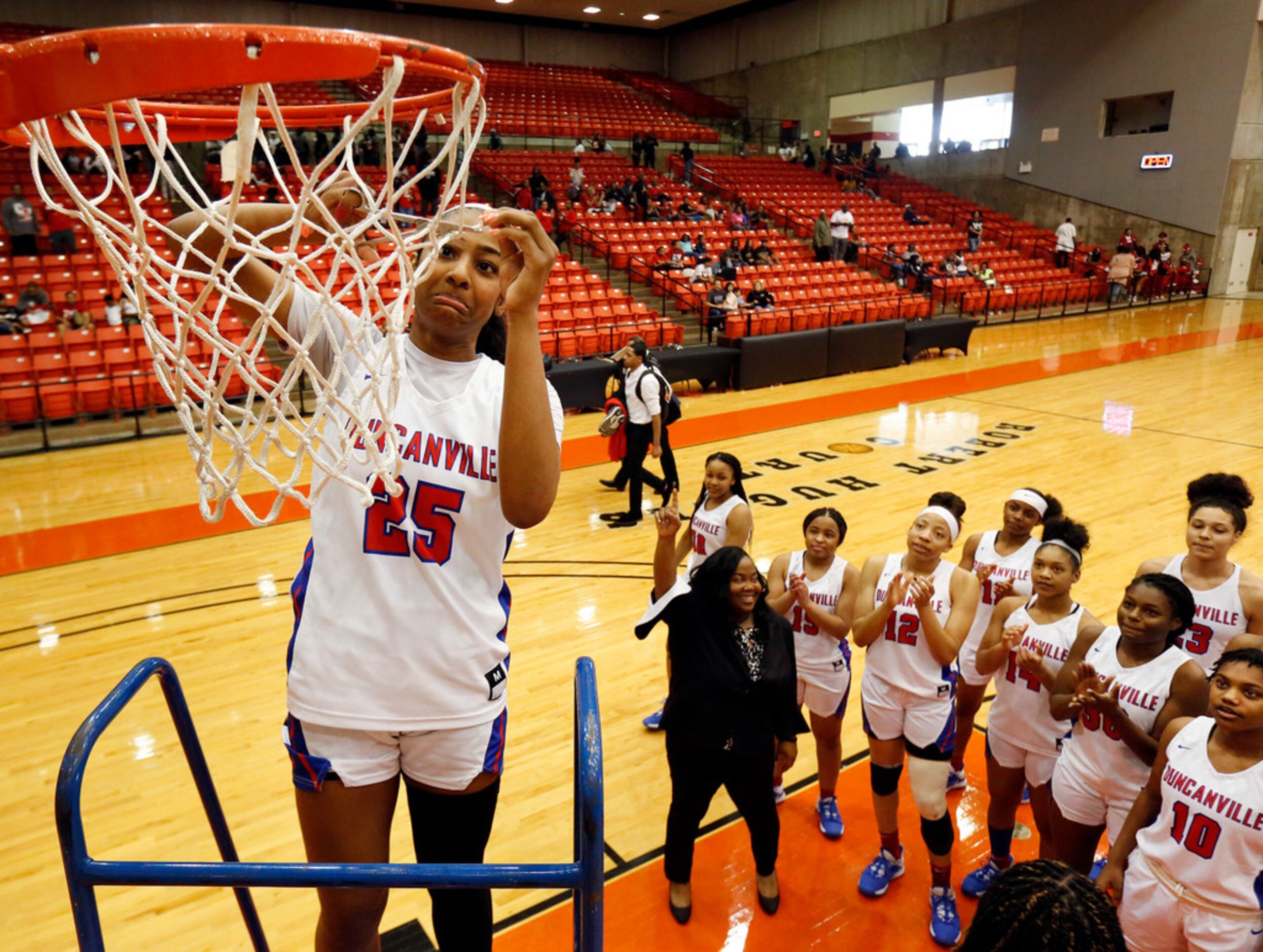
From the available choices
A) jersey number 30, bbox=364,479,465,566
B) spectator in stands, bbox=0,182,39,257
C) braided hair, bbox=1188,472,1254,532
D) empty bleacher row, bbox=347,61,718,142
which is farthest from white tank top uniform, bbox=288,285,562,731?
empty bleacher row, bbox=347,61,718,142

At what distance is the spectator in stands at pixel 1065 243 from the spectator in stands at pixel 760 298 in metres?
12.0

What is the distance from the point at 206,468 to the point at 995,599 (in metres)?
3.42

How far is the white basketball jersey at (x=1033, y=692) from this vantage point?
3.20 meters

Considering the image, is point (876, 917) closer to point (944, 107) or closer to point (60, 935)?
point (60, 935)

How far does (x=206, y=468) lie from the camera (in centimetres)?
181

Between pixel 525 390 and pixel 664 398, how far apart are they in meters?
5.97

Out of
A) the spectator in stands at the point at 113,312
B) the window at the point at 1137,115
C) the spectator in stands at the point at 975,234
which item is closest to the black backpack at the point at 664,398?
the spectator in stands at the point at 113,312

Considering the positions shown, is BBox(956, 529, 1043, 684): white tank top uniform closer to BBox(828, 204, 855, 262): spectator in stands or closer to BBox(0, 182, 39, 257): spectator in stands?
BBox(0, 182, 39, 257): spectator in stands

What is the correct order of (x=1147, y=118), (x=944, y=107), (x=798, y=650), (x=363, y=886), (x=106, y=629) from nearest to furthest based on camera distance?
(x=363, y=886)
(x=798, y=650)
(x=106, y=629)
(x=1147, y=118)
(x=944, y=107)

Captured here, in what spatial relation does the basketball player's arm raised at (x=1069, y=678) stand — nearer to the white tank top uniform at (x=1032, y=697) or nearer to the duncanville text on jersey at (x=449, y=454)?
Answer: the white tank top uniform at (x=1032, y=697)

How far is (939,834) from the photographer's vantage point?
10.5 feet

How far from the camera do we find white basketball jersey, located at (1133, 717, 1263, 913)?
7.52 feet

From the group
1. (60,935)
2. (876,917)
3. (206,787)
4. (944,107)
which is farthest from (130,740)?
(944,107)

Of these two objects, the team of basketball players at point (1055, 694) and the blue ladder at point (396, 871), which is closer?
the blue ladder at point (396, 871)
